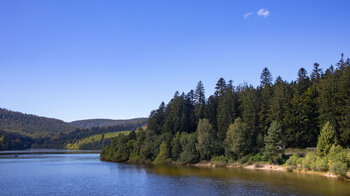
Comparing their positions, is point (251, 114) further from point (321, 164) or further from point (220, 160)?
point (321, 164)

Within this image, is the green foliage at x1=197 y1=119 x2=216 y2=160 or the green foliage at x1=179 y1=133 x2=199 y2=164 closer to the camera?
the green foliage at x1=197 y1=119 x2=216 y2=160

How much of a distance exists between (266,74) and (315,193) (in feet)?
299

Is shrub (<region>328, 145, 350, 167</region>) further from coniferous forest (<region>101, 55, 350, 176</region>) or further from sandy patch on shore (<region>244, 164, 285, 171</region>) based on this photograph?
sandy patch on shore (<region>244, 164, 285, 171</region>)

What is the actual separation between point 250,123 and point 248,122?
78cm

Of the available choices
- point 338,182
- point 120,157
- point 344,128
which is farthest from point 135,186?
point 120,157

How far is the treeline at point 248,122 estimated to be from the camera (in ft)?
260

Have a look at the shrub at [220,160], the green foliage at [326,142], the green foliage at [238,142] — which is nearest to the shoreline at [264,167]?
the shrub at [220,160]

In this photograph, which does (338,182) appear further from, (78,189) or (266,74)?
(266,74)

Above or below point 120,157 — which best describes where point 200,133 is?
above

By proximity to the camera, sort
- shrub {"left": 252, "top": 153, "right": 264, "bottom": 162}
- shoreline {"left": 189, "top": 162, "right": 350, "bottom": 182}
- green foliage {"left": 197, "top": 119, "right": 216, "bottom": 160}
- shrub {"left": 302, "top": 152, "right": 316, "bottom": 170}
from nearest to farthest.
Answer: shoreline {"left": 189, "top": 162, "right": 350, "bottom": 182} < shrub {"left": 302, "top": 152, "right": 316, "bottom": 170} < shrub {"left": 252, "top": 153, "right": 264, "bottom": 162} < green foliage {"left": 197, "top": 119, "right": 216, "bottom": 160}

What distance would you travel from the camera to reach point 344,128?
72938 mm

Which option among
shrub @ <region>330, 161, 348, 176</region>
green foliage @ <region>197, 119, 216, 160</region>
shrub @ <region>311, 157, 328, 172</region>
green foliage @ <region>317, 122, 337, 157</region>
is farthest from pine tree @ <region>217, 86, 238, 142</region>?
shrub @ <region>330, 161, 348, 176</region>

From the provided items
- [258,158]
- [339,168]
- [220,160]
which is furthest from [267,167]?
[339,168]

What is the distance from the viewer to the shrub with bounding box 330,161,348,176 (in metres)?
55.7
